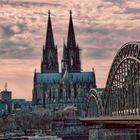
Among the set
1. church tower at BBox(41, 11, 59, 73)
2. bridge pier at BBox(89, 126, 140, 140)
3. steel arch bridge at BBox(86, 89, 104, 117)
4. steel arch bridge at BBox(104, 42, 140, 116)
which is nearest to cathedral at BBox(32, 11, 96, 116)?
church tower at BBox(41, 11, 59, 73)

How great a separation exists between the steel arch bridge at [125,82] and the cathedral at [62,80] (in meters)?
109

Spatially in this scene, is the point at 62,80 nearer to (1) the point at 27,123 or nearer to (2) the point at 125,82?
(1) the point at 27,123

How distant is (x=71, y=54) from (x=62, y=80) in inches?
301

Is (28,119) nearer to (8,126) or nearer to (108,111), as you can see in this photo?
(8,126)

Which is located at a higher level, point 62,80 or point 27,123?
point 62,80

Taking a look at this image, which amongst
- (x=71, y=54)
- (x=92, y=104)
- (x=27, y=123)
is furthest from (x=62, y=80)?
(x=92, y=104)

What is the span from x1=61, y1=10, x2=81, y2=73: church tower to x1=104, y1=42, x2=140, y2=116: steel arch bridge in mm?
110517

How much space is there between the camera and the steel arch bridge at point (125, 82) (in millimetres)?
56688

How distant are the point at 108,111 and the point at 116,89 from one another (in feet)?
20.0

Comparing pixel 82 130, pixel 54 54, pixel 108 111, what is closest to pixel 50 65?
pixel 54 54

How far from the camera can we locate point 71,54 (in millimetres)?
183375

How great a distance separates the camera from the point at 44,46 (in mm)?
184375

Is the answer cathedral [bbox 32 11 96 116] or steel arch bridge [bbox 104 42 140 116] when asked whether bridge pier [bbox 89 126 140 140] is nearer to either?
steel arch bridge [bbox 104 42 140 116]

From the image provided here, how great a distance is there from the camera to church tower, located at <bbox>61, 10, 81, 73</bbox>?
18338 centimetres
